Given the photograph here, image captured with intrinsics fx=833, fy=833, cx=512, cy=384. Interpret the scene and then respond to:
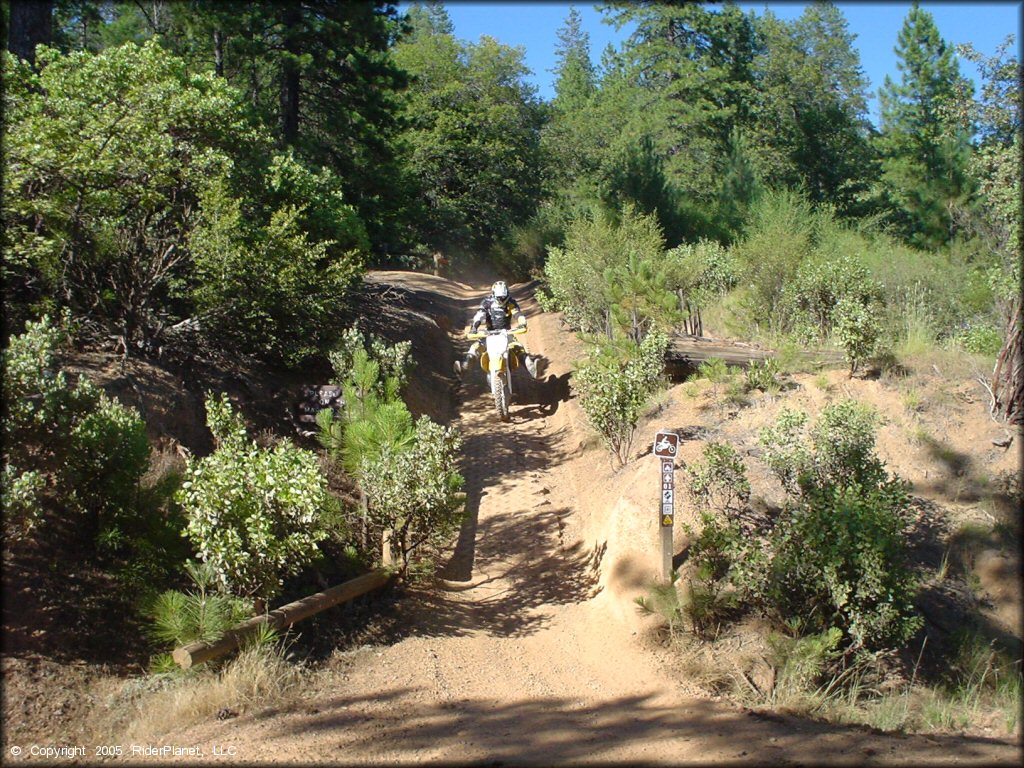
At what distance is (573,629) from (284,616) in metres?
2.72

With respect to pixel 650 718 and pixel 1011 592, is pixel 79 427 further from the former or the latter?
pixel 1011 592

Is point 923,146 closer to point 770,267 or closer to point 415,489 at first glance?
point 770,267

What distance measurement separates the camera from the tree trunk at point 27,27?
11.6m

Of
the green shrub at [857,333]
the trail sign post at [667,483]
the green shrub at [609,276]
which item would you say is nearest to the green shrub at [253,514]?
the trail sign post at [667,483]

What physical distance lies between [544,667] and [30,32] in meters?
11.3

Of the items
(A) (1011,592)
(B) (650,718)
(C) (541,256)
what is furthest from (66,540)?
(C) (541,256)

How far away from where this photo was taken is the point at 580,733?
219 inches

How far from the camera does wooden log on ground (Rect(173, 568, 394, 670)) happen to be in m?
5.89

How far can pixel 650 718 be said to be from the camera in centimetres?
602

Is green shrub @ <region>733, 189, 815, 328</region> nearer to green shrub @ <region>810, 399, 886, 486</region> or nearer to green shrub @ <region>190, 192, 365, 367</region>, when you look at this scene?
green shrub @ <region>810, 399, 886, 486</region>

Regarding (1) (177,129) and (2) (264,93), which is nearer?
(1) (177,129)

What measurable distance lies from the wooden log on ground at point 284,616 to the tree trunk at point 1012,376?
7.04 metres

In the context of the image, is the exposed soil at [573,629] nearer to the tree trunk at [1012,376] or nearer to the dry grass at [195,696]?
the dry grass at [195,696]

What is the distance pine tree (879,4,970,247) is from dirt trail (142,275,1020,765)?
19654mm
